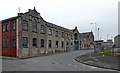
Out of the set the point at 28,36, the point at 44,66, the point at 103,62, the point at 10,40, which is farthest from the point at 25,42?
the point at 103,62

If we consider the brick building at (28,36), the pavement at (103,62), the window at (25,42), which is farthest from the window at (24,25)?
the pavement at (103,62)

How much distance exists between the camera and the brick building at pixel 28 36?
74.3 ft

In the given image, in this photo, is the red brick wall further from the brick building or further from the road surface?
the road surface

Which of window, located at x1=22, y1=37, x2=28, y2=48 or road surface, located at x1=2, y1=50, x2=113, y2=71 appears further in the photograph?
window, located at x1=22, y1=37, x2=28, y2=48

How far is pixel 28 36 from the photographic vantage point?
80.4ft

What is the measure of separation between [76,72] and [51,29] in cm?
2341

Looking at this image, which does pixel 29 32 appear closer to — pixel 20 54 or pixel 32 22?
pixel 32 22

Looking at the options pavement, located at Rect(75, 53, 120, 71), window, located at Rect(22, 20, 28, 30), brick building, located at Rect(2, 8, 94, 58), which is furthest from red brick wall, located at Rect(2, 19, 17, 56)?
pavement, located at Rect(75, 53, 120, 71)

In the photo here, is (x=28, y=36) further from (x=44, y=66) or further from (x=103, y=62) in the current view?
(x=103, y=62)

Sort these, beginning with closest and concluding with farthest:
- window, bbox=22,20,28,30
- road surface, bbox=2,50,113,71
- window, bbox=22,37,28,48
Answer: road surface, bbox=2,50,113,71 < window, bbox=22,37,28,48 < window, bbox=22,20,28,30

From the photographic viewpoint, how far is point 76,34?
4725 cm

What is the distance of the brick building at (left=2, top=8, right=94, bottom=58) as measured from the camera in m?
22.6

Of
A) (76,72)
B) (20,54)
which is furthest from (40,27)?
(76,72)

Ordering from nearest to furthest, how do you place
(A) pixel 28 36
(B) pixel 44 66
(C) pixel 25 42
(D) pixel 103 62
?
1. (B) pixel 44 66
2. (D) pixel 103 62
3. (C) pixel 25 42
4. (A) pixel 28 36
